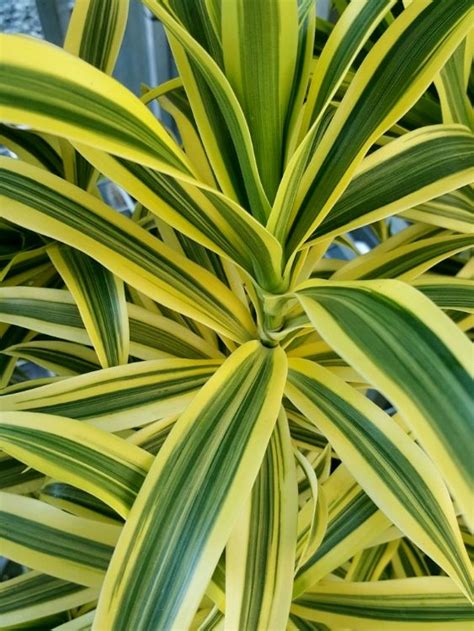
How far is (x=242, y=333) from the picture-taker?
56 centimetres

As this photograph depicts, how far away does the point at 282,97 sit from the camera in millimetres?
463

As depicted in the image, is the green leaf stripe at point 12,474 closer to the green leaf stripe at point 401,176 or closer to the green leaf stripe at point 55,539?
the green leaf stripe at point 55,539

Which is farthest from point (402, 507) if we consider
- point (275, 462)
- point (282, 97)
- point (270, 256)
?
point (282, 97)

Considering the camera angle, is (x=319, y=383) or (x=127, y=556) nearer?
(x=127, y=556)

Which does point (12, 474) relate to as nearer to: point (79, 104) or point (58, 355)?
point (58, 355)

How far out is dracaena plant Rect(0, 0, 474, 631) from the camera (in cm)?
36

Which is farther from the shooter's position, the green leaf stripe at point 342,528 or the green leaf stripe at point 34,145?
the green leaf stripe at point 34,145

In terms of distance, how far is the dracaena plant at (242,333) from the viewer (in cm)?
36

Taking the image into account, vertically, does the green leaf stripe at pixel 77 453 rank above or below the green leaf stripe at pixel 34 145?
below

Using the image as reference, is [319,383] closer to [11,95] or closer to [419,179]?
[419,179]

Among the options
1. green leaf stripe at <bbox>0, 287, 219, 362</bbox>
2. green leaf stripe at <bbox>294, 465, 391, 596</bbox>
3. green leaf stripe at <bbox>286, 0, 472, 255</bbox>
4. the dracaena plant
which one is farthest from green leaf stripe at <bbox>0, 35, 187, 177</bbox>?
green leaf stripe at <bbox>294, 465, 391, 596</bbox>

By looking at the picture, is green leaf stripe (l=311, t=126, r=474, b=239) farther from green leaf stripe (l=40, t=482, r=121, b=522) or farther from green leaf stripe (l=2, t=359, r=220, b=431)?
green leaf stripe (l=40, t=482, r=121, b=522)

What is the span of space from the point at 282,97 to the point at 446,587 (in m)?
0.47

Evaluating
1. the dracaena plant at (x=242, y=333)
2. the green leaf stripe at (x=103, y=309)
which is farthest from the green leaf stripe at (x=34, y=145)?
the green leaf stripe at (x=103, y=309)
